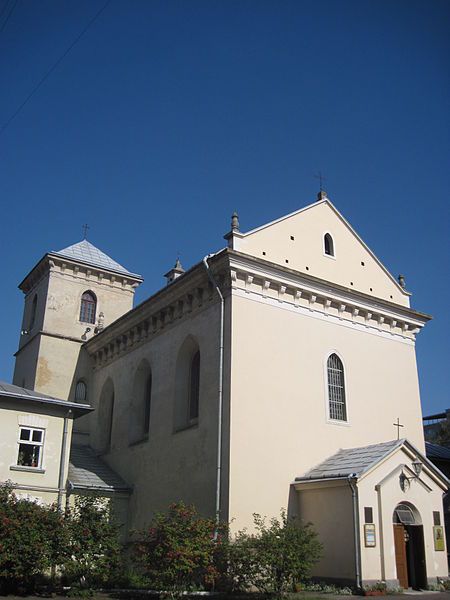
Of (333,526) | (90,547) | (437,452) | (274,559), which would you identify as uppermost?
(437,452)

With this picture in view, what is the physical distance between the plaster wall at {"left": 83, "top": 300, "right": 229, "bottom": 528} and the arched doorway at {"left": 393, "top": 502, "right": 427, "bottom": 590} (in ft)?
18.1

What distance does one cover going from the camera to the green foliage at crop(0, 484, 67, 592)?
17125 millimetres

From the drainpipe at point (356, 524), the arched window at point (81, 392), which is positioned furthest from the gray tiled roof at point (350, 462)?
the arched window at point (81, 392)

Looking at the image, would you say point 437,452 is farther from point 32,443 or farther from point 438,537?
point 32,443

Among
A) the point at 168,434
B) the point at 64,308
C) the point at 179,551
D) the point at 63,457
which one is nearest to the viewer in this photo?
the point at 179,551

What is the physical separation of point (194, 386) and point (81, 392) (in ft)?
33.9

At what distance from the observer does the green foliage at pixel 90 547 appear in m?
18.3

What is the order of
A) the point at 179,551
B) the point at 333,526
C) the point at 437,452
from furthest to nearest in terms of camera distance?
the point at 437,452
the point at 333,526
the point at 179,551

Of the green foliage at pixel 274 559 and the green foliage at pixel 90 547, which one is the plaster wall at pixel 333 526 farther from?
the green foliage at pixel 90 547

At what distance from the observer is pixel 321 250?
24672mm

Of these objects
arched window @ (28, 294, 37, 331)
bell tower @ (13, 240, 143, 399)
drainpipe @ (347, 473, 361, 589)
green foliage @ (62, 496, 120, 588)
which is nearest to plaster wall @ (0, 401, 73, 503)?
green foliage @ (62, 496, 120, 588)

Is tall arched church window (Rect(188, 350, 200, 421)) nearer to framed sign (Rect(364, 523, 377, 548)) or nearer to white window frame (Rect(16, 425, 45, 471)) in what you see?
white window frame (Rect(16, 425, 45, 471))

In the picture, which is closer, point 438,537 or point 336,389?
point 438,537

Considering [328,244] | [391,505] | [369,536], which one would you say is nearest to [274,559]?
[369,536]
